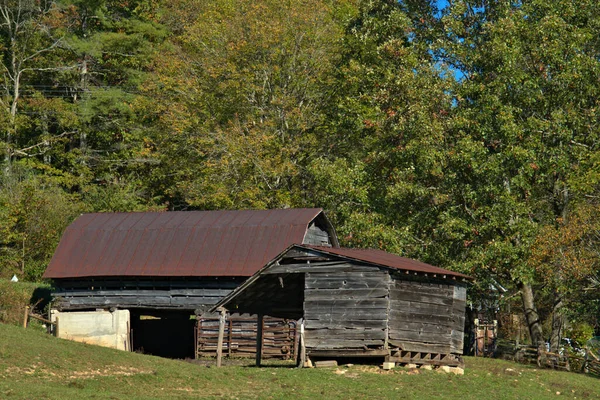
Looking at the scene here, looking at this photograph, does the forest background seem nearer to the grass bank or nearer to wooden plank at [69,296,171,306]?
the grass bank

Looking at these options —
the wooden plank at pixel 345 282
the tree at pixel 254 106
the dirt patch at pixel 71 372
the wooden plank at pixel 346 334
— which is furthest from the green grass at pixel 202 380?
the tree at pixel 254 106

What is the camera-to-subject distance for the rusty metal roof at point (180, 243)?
41594mm

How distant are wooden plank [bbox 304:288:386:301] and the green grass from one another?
7.67 ft

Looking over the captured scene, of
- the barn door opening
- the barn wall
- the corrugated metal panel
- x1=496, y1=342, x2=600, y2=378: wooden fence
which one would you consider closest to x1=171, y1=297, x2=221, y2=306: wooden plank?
the barn wall

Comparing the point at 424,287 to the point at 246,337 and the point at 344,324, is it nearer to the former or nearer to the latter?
the point at 344,324

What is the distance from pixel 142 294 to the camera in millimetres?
42594

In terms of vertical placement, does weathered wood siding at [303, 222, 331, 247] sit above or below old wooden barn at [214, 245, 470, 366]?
above

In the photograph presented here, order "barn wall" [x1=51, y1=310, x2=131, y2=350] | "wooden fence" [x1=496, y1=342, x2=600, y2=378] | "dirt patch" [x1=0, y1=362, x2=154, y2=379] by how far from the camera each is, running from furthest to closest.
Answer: "barn wall" [x1=51, y1=310, x2=131, y2=350]
"wooden fence" [x1=496, y1=342, x2=600, y2=378]
"dirt patch" [x1=0, y1=362, x2=154, y2=379]

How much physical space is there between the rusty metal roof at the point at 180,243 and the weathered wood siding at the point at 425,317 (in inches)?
367

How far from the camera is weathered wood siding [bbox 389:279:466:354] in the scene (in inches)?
1254

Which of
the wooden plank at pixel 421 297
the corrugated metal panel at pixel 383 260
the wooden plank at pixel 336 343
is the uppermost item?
the corrugated metal panel at pixel 383 260

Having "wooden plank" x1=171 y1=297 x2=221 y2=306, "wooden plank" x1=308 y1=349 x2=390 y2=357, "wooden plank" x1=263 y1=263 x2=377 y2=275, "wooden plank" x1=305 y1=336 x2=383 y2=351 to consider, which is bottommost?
"wooden plank" x1=308 y1=349 x2=390 y2=357

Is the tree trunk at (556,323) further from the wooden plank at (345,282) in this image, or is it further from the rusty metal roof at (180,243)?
the wooden plank at (345,282)

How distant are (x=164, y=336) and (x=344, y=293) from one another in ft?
54.0
